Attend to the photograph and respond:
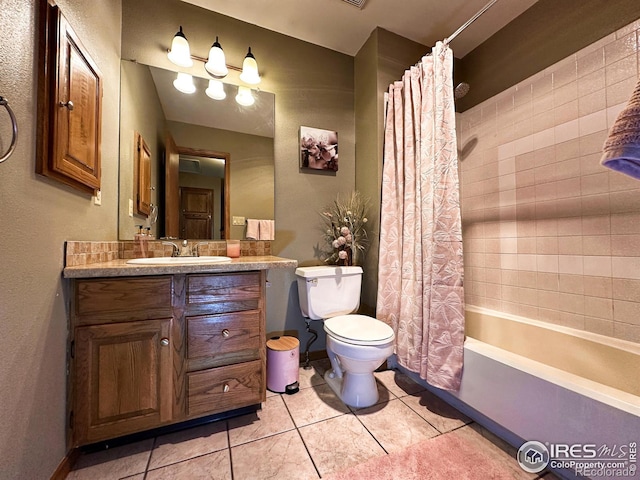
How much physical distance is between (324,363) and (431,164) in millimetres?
1637

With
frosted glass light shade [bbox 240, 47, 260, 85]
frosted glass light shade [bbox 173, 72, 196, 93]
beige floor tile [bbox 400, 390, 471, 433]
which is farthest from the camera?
frosted glass light shade [bbox 240, 47, 260, 85]

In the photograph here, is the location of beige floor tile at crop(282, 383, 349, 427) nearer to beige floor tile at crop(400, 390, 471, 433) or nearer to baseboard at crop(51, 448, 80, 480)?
beige floor tile at crop(400, 390, 471, 433)

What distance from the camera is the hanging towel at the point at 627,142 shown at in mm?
686

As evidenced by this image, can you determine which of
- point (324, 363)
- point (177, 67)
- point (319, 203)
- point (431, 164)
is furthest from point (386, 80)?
point (324, 363)

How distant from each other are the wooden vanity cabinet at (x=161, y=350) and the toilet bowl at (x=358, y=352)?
43cm

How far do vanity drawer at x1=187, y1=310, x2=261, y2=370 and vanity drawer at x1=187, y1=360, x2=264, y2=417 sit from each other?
4 cm

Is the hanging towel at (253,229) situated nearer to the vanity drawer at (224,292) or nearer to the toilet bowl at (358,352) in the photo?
the vanity drawer at (224,292)

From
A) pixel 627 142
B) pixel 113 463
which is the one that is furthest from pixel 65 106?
pixel 627 142

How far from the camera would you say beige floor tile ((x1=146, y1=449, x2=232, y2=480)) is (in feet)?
3.29

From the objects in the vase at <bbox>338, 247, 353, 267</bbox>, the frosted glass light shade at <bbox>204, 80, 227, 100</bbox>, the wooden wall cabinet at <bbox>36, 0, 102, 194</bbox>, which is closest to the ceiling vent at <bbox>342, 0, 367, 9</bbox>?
the frosted glass light shade at <bbox>204, 80, 227, 100</bbox>

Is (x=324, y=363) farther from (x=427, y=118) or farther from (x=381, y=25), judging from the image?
(x=381, y=25)

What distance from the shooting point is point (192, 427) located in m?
1.27

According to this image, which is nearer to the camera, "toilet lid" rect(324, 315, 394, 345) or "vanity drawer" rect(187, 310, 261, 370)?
"vanity drawer" rect(187, 310, 261, 370)

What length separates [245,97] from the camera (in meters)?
1.82
